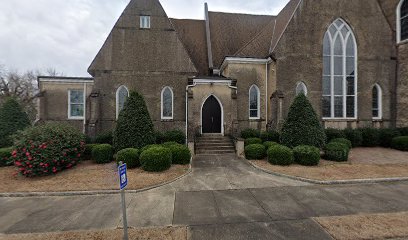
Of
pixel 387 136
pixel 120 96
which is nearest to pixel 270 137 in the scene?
pixel 387 136

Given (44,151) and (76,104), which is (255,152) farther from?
(76,104)

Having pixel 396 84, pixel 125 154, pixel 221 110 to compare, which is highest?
pixel 396 84

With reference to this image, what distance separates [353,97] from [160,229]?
1928 cm

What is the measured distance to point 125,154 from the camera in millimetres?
9828

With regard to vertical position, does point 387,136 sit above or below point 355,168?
above

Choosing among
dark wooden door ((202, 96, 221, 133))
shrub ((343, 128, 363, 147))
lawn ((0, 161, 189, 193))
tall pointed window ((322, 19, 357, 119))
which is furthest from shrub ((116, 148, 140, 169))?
tall pointed window ((322, 19, 357, 119))

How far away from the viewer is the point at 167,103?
16.6 metres

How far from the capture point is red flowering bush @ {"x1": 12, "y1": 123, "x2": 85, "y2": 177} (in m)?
8.90

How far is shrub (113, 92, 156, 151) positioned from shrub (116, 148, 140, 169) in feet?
4.23

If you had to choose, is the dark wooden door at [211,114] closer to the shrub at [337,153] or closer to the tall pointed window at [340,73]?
the shrub at [337,153]

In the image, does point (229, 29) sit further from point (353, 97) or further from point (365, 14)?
point (353, 97)

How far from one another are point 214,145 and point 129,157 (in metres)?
6.17

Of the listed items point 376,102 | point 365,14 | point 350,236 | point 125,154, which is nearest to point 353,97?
point 376,102

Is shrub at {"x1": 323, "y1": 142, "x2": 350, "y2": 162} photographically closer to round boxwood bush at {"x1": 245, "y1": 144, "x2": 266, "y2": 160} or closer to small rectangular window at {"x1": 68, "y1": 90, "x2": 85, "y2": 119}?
round boxwood bush at {"x1": 245, "y1": 144, "x2": 266, "y2": 160}
